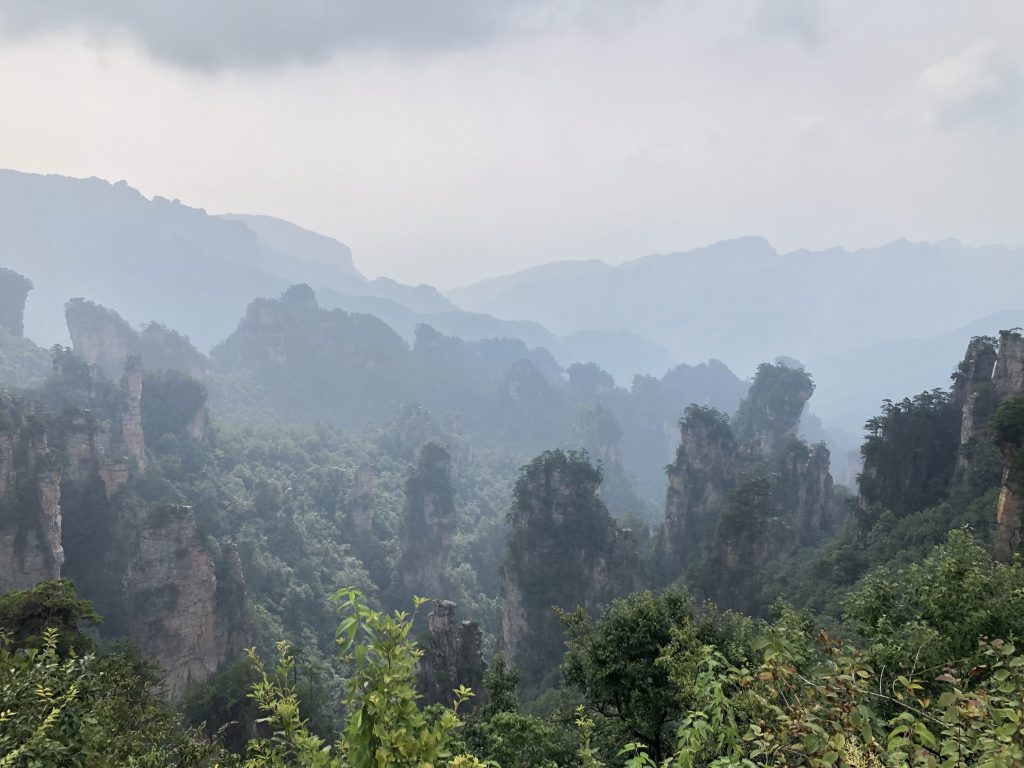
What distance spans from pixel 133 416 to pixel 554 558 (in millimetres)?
43912

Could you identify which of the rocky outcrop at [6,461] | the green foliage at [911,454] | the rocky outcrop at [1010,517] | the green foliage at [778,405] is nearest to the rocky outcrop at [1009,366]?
the green foliage at [911,454]

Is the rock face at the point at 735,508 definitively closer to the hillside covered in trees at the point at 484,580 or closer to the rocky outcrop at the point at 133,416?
the hillside covered in trees at the point at 484,580

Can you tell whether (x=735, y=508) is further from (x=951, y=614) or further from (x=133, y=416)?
(x=133, y=416)

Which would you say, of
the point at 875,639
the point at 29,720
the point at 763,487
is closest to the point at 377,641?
the point at 29,720

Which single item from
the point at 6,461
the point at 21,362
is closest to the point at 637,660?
the point at 6,461

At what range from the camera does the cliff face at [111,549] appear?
34.4 metres

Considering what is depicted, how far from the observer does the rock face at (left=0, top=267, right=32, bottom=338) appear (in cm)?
8744

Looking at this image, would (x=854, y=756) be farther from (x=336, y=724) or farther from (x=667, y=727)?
(x=336, y=724)

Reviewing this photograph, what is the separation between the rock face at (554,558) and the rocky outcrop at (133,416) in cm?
3772

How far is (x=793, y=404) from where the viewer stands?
80250 millimetres

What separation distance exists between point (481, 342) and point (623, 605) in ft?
567

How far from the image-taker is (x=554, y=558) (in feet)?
165

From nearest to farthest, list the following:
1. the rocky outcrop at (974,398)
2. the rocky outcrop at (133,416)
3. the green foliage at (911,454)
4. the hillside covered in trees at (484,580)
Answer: the hillside covered in trees at (484,580), the rocky outcrop at (974,398), the green foliage at (911,454), the rocky outcrop at (133,416)

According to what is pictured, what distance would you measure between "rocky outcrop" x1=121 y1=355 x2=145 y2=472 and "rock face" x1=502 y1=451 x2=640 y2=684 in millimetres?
37718
